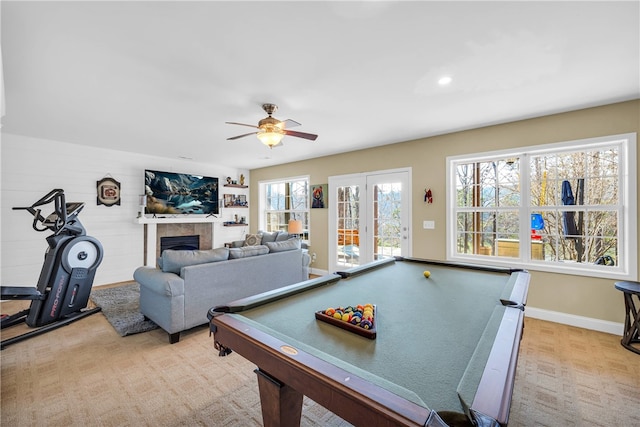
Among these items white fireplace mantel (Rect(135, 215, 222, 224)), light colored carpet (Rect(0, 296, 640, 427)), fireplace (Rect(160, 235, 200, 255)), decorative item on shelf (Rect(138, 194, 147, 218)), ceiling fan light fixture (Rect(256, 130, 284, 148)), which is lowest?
light colored carpet (Rect(0, 296, 640, 427))

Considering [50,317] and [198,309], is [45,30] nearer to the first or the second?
[198,309]

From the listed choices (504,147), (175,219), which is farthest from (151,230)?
(504,147)

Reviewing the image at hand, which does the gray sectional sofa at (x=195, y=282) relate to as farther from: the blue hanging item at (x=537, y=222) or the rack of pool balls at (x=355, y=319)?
the blue hanging item at (x=537, y=222)

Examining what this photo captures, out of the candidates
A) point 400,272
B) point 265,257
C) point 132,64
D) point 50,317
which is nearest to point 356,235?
point 265,257

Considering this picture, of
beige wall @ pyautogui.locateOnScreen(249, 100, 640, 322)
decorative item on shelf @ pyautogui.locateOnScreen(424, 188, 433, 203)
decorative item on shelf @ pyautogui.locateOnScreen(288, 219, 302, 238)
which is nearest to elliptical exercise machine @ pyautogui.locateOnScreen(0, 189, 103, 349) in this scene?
decorative item on shelf @ pyautogui.locateOnScreen(288, 219, 302, 238)

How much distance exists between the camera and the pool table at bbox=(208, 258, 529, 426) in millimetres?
747

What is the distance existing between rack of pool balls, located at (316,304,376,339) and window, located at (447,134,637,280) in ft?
10.1

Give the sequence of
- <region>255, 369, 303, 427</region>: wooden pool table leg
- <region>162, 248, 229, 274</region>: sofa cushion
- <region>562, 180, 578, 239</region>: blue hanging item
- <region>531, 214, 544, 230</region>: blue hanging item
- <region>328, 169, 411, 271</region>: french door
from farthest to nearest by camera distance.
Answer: <region>328, 169, 411, 271</region>: french door → <region>531, 214, 544, 230</region>: blue hanging item → <region>562, 180, 578, 239</region>: blue hanging item → <region>162, 248, 229, 274</region>: sofa cushion → <region>255, 369, 303, 427</region>: wooden pool table leg

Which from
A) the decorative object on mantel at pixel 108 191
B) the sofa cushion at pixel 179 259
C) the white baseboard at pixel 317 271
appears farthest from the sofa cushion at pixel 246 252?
the decorative object on mantel at pixel 108 191

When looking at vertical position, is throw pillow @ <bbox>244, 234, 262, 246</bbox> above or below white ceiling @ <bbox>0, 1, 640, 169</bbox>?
below

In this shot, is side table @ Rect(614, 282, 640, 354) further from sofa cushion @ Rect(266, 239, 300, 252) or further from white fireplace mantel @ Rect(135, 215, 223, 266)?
white fireplace mantel @ Rect(135, 215, 223, 266)

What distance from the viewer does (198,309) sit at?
2789 mm

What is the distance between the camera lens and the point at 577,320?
3.05m

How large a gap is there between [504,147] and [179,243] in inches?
243
